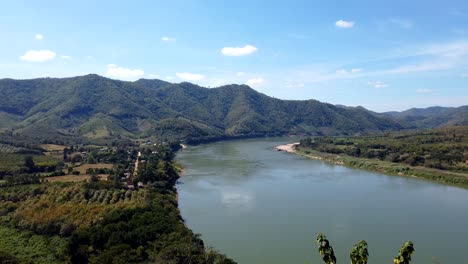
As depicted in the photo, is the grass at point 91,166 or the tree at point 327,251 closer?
the tree at point 327,251

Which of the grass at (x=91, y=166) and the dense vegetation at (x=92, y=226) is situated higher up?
the grass at (x=91, y=166)

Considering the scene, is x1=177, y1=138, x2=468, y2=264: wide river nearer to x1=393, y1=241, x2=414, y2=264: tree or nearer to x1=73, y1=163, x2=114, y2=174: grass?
x1=73, y1=163, x2=114, y2=174: grass

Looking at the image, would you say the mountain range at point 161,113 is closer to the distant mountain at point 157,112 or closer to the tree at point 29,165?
the distant mountain at point 157,112

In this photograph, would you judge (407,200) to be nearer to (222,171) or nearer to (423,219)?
(423,219)

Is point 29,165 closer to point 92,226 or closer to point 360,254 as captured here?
point 92,226

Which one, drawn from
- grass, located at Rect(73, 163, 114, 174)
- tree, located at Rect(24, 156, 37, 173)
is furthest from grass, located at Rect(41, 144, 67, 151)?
tree, located at Rect(24, 156, 37, 173)

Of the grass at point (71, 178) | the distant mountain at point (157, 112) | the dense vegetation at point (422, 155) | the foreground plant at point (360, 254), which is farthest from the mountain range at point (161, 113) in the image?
the foreground plant at point (360, 254)

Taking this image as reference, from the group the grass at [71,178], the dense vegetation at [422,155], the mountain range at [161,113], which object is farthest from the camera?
the mountain range at [161,113]
